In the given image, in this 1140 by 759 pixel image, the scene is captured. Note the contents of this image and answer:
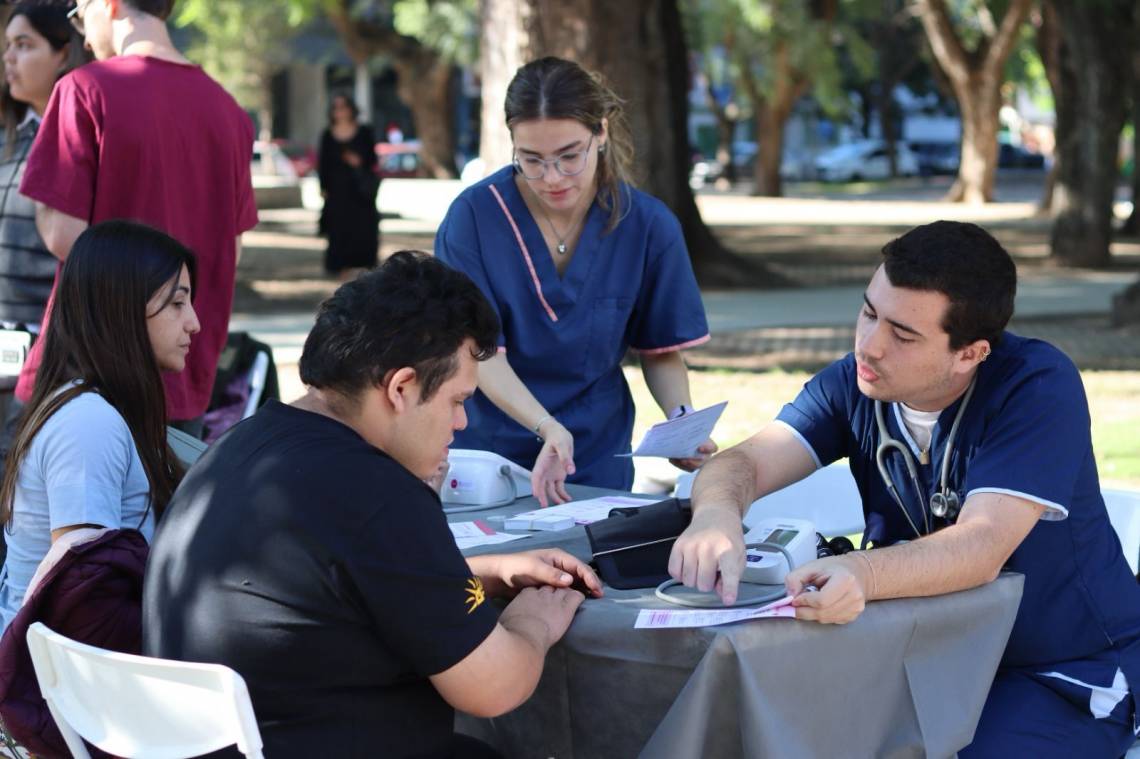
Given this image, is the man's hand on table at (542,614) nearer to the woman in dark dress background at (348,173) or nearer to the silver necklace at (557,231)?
the silver necklace at (557,231)

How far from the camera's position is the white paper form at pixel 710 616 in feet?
7.73

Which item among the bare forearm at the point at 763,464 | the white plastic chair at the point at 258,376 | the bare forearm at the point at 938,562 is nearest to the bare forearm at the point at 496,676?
the bare forearm at the point at 938,562

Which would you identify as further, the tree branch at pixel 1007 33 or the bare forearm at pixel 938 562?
the tree branch at pixel 1007 33

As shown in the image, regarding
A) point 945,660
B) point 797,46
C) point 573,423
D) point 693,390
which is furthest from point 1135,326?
point 797,46

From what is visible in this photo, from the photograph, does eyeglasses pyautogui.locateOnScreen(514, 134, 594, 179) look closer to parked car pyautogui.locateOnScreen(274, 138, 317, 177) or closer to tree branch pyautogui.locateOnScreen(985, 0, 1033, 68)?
tree branch pyautogui.locateOnScreen(985, 0, 1033, 68)

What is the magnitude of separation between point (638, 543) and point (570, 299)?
3.78ft

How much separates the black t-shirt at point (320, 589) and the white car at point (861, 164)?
165ft

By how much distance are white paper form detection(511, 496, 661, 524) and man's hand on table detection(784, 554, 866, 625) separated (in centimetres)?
84

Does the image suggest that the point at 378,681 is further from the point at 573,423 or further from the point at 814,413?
the point at 573,423

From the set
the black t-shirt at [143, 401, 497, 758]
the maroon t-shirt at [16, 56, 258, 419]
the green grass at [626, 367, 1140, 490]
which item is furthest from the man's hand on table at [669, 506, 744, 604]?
the green grass at [626, 367, 1140, 490]

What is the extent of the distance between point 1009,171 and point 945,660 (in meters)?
57.2

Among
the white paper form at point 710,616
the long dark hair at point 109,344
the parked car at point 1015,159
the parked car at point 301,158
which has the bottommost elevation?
the parked car at point 1015,159

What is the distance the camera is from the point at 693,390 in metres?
9.55

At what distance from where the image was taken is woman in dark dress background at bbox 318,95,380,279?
1323cm
